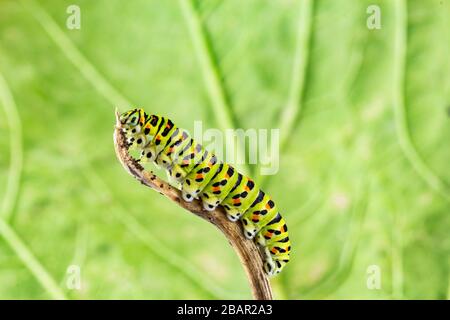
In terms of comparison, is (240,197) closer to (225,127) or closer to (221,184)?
(221,184)

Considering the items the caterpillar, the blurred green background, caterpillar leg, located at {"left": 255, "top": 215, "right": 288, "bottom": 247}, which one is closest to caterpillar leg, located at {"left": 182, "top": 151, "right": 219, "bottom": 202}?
the caterpillar

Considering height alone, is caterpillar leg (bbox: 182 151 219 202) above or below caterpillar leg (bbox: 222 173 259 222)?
above

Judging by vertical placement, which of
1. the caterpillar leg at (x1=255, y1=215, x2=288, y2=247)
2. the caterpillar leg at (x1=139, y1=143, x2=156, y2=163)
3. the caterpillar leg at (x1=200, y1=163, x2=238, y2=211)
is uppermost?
A: the caterpillar leg at (x1=139, y1=143, x2=156, y2=163)

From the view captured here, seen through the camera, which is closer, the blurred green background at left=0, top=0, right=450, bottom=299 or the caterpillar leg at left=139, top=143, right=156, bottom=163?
the caterpillar leg at left=139, top=143, right=156, bottom=163

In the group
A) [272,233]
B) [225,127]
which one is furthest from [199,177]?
[225,127]

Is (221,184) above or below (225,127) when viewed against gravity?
below

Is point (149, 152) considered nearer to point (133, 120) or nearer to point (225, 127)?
point (133, 120)

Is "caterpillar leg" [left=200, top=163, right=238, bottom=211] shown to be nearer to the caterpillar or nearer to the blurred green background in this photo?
the caterpillar

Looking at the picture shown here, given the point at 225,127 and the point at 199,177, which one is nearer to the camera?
the point at 199,177

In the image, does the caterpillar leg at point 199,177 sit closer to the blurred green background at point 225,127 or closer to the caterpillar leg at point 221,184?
the caterpillar leg at point 221,184
